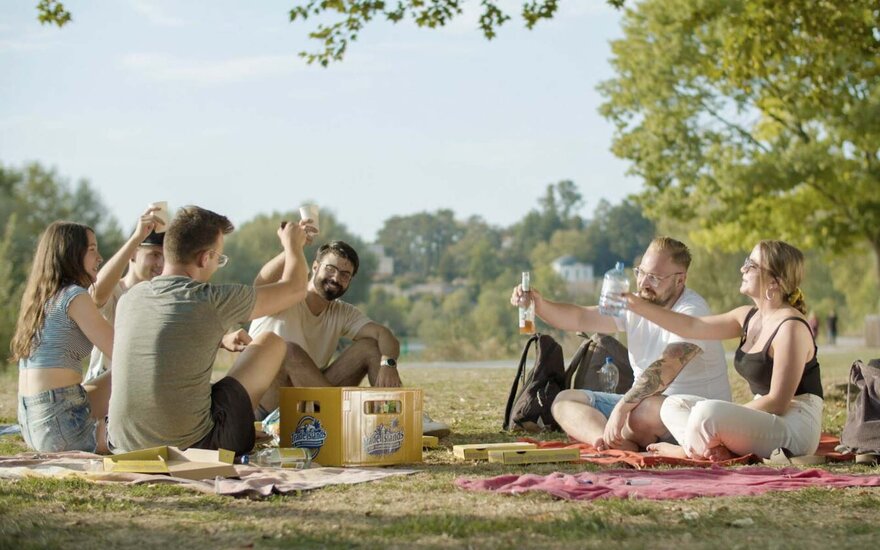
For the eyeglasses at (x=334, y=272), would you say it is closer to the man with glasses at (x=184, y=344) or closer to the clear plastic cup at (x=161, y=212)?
the clear plastic cup at (x=161, y=212)

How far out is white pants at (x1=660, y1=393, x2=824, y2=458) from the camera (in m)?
6.03

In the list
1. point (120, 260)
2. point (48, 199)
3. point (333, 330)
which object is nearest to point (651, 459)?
point (333, 330)

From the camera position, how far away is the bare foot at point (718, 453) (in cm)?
609

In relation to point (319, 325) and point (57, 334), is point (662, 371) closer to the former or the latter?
point (319, 325)

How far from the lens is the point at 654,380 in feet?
21.2

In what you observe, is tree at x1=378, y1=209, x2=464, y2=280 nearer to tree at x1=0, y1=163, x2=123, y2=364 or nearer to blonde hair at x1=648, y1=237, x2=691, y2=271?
tree at x1=0, y1=163, x2=123, y2=364

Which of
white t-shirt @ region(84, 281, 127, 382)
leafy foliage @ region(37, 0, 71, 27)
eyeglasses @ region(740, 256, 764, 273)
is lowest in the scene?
white t-shirt @ region(84, 281, 127, 382)

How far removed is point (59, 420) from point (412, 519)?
2.83 meters

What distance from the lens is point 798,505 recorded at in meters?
4.72

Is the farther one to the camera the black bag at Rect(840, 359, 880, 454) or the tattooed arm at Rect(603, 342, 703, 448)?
the tattooed arm at Rect(603, 342, 703, 448)

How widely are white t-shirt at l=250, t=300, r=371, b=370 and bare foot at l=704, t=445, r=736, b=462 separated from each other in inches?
101

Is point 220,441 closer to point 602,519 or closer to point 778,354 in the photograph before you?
point 602,519

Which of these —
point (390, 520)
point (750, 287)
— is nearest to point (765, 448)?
point (750, 287)

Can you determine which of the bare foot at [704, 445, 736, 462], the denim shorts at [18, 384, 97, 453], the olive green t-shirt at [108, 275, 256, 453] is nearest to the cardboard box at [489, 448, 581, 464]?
the bare foot at [704, 445, 736, 462]
